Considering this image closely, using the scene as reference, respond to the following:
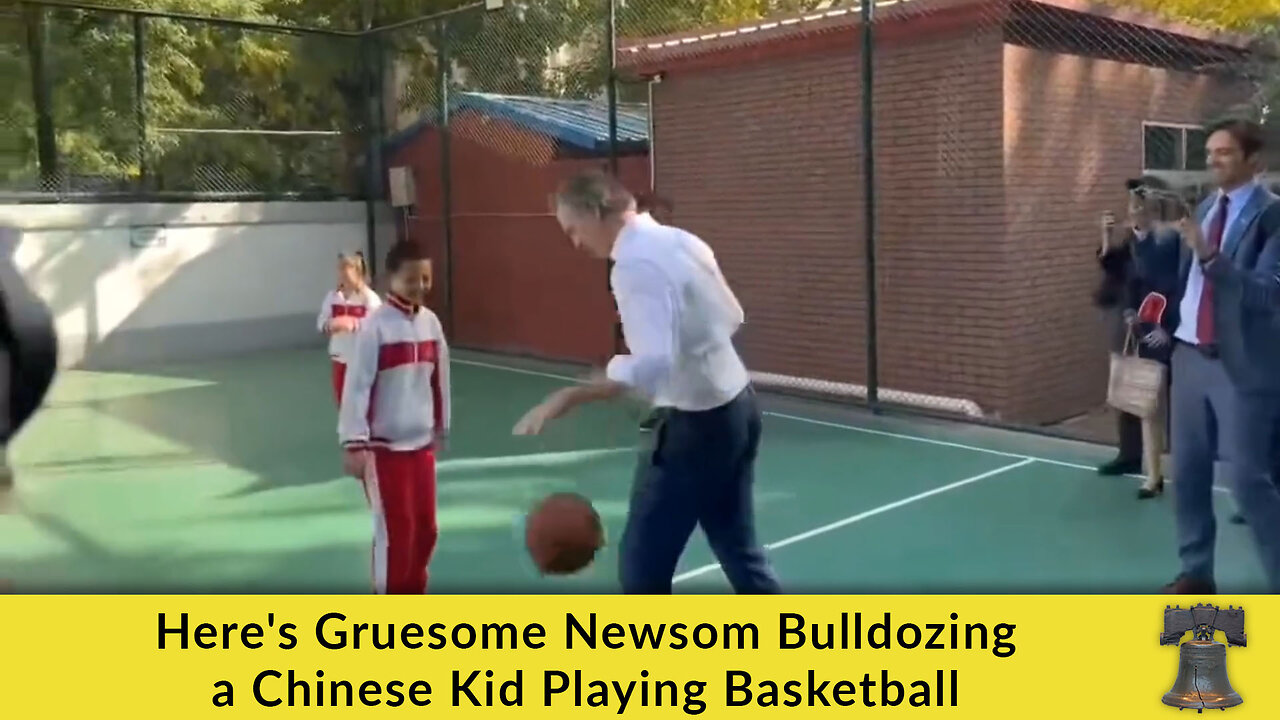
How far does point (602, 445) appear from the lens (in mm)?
8789

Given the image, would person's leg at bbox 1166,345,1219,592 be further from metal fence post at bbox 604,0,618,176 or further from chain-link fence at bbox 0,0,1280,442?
metal fence post at bbox 604,0,618,176

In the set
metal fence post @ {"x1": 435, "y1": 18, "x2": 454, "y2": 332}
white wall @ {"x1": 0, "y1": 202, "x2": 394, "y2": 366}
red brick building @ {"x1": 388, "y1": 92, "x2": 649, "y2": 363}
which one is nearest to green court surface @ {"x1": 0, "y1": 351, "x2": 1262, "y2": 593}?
red brick building @ {"x1": 388, "y1": 92, "x2": 649, "y2": 363}

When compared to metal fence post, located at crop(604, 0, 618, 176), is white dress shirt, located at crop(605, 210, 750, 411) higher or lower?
lower

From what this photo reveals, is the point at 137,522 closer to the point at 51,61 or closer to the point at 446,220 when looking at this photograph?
the point at 446,220

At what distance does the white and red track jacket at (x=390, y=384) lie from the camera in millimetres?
4281

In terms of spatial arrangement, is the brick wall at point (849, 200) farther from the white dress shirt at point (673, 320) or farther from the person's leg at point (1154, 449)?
the white dress shirt at point (673, 320)

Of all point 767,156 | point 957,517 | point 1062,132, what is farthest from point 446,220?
point 957,517

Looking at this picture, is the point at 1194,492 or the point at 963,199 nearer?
the point at 1194,492

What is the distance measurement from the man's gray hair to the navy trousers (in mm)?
615

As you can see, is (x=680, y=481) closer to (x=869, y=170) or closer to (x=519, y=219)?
(x=869, y=170)

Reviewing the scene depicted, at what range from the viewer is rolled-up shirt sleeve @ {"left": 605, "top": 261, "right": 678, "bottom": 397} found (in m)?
3.38

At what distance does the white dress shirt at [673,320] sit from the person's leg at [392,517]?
1159 mm

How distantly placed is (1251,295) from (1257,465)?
57 centimetres

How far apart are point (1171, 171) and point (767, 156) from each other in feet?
11.2
